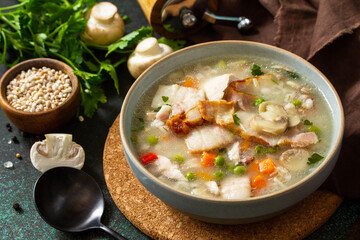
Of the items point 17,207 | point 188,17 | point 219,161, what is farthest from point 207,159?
point 188,17

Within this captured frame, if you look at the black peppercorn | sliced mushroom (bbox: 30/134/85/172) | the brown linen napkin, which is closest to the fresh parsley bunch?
sliced mushroom (bbox: 30/134/85/172)

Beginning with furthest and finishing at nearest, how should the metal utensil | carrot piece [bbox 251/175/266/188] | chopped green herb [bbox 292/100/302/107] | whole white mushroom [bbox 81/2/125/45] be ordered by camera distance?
whole white mushroom [bbox 81/2/125/45] → the metal utensil → chopped green herb [bbox 292/100/302/107] → carrot piece [bbox 251/175/266/188]

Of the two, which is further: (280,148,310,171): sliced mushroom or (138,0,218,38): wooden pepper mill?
(138,0,218,38): wooden pepper mill

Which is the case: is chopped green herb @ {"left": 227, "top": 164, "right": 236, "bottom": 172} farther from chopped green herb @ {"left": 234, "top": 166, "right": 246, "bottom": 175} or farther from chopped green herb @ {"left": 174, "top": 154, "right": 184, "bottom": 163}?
chopped green herb @ {"left": 174, "top": 154, "right": 184, "bottom": 163}

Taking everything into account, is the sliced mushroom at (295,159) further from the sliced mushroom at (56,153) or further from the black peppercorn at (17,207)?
the black peppercorn at (17,207)

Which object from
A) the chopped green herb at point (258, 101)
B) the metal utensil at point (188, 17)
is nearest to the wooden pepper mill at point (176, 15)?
the metal utensil at point (188, 17)

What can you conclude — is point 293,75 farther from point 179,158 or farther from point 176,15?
point 176,15

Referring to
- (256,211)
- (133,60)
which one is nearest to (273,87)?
(256,211)
